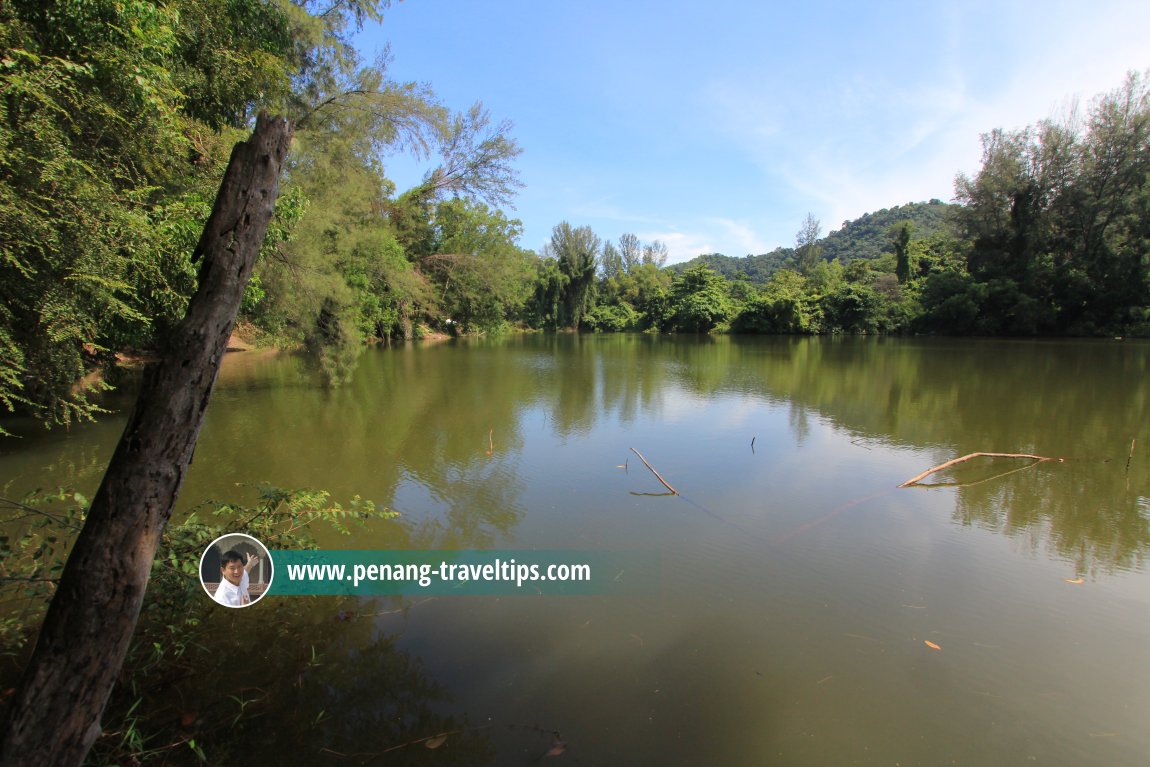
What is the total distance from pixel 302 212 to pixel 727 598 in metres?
7.12

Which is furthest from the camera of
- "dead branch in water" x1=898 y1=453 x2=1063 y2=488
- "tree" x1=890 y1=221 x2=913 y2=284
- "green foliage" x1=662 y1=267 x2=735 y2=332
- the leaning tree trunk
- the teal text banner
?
"green foliage" x1=662 y1=267 x2=735 y2=332

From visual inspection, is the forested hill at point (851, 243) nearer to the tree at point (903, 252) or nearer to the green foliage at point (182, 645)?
the tree at point (903, 252)

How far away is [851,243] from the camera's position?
95.4m

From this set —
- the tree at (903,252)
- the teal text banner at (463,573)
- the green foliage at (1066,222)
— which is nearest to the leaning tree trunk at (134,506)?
the teal text banner at (463,573)

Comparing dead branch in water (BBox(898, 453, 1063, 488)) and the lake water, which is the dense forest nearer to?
the lake water

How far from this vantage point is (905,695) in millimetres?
2604

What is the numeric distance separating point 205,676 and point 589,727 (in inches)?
71.3

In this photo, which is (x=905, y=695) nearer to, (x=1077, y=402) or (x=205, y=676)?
(x=205, y=676)

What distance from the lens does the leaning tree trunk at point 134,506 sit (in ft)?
4.59

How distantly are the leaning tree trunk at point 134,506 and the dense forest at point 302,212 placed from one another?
10.7 ft

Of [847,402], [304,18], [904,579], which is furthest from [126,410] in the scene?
[847,402]

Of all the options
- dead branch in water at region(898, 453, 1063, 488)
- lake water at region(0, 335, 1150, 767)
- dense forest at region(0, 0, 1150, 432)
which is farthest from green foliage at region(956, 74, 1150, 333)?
dead branch in water at region(898, 453, 1063, 488)

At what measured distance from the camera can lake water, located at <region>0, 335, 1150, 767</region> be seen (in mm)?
2381

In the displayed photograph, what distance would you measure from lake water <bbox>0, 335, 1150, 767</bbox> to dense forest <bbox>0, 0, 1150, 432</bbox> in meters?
2.12
